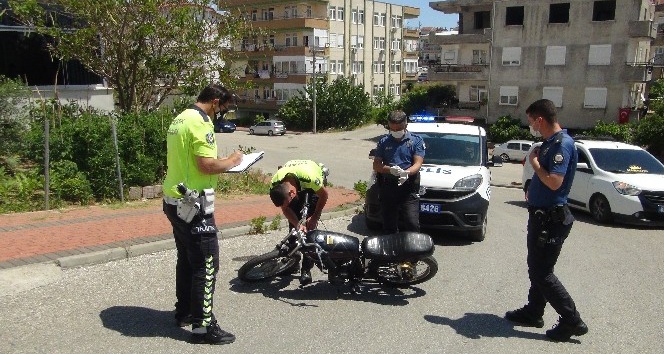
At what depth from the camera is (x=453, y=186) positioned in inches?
331

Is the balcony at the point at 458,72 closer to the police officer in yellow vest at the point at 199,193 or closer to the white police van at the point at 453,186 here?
the white police van at the point at 453,186

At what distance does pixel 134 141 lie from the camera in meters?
10.5

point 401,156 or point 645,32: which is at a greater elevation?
point 645,32

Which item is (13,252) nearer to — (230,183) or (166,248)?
(166,248)

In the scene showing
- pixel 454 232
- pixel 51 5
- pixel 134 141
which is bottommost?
pixel 454 232

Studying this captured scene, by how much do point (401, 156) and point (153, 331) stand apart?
343cm

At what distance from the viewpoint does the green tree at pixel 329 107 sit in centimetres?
5303

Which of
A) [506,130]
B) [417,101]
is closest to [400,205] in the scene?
[506,130]

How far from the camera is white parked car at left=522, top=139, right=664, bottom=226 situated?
10445 millimetres

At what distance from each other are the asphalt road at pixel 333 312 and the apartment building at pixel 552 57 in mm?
33674

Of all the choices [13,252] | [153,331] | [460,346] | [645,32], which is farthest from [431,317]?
[645,32]

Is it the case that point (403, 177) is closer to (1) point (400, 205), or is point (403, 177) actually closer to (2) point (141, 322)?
(1) point (400, 205)

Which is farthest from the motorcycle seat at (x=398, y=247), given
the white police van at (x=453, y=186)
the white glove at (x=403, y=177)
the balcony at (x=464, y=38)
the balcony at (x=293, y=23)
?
the balcony at (x=293, y=23)

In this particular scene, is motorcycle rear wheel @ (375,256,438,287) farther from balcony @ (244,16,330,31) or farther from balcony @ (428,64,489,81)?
balcony @ (244,16,330,31)
